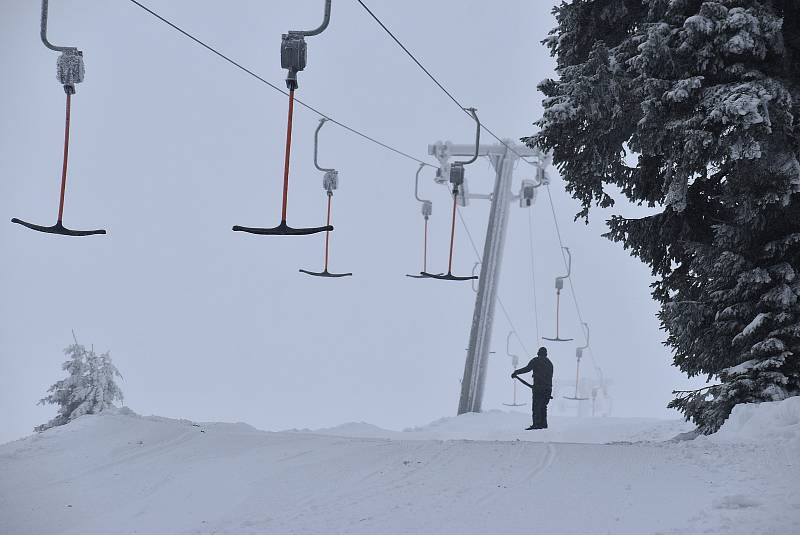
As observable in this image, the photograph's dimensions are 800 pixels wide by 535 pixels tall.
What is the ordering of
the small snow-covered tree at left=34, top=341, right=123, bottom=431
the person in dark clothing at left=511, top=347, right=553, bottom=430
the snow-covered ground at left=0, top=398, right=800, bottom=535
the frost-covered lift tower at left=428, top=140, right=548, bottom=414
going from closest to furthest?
the snow-covered ground at left=0, top=398, right=800, bottom=535, the person in dark clothing at left=511, top=347, right=553, bottom=430, the frost-covered lift tower at left=428, top=140, right=548, bottom=414, the small snow-covered tree at left=34, top=341, right=123, bottom=431

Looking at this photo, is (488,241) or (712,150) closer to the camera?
(712,150)

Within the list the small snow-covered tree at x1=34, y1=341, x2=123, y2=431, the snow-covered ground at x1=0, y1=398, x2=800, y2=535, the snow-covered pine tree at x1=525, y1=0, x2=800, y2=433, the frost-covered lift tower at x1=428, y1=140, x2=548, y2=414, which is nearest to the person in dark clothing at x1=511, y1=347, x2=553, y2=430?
the frost-covered lift tower at x1=428, y1=140, x2=548, y2=414

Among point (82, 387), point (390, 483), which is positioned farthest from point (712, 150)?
point (82, 387)

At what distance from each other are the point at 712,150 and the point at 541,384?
320 inches

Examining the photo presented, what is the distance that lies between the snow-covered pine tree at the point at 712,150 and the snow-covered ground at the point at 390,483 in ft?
3.52

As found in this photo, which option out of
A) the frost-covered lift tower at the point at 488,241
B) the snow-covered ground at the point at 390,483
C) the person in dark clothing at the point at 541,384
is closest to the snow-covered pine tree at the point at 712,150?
the snow-covered ground at the point at 390,483

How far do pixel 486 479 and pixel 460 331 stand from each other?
191 metres

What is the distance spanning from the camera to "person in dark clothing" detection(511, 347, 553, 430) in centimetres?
1678

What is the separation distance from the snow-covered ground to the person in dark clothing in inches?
273

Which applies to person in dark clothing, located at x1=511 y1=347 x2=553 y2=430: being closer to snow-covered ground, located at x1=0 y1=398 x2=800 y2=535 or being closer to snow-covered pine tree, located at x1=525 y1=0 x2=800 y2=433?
snow-covered pine tree, located at x1=525 y1=0 x2=800 y2=433

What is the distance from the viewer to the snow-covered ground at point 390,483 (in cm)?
644

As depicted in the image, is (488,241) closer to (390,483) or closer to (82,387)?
(82,387)

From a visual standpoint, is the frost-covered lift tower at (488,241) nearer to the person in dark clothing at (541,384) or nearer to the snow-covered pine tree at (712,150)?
the person in dark clothing at (541,384)

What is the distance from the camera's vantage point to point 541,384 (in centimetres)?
1694
